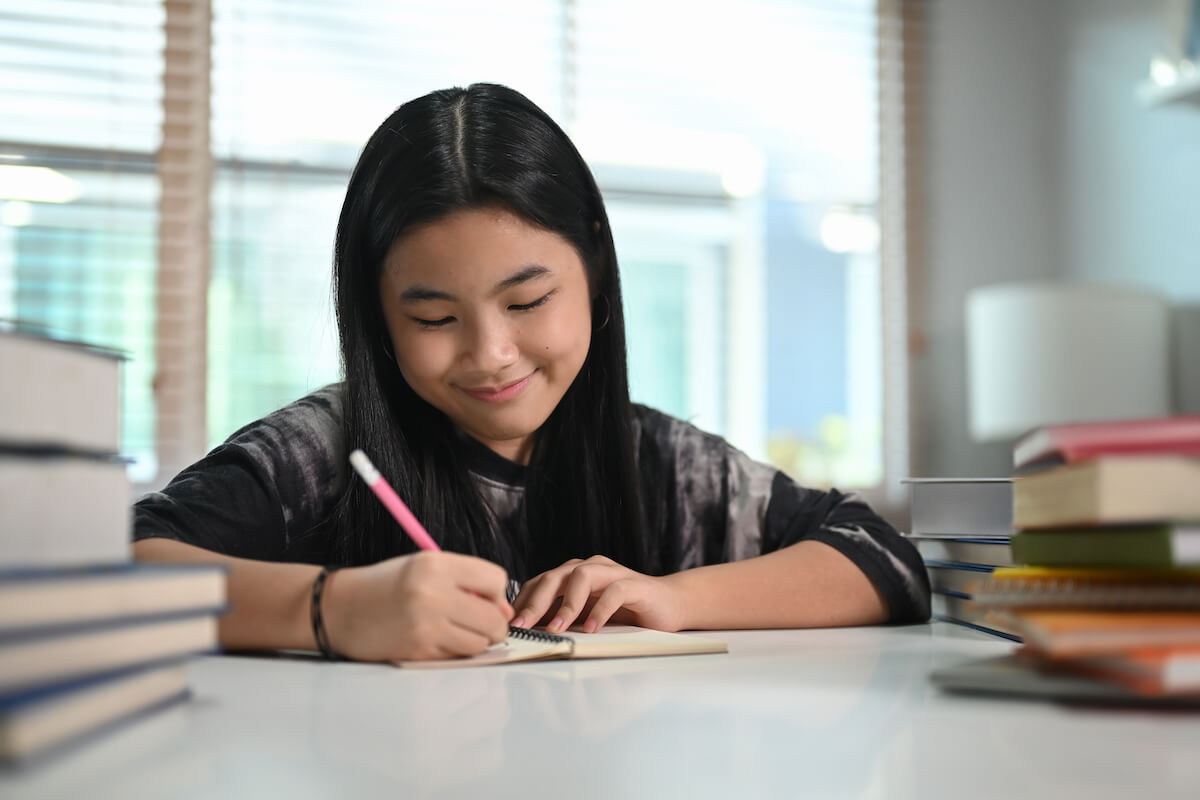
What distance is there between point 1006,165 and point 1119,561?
8.92 feet

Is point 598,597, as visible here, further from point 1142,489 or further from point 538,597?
point 1142,489

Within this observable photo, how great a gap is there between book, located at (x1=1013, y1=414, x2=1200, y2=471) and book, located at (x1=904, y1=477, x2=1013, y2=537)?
0.36 metres

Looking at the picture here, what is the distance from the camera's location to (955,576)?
913mm

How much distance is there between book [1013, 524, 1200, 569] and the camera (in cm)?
46

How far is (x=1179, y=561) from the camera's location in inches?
17.8

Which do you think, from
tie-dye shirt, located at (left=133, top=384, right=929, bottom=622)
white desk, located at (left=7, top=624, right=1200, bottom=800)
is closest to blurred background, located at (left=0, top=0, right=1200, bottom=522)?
tie-dye shirt, located at (left=133, top=384, right=929, bottom=622)

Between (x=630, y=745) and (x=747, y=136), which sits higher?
(x=747, y=136)

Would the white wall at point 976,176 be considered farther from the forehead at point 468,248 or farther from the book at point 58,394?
the book at point 58,394

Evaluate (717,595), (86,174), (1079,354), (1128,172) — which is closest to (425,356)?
(717,595)

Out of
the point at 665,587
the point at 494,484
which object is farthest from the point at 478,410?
the point at 665,587

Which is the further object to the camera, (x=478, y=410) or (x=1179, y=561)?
(x=478, y=410)

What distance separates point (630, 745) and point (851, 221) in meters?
2.64

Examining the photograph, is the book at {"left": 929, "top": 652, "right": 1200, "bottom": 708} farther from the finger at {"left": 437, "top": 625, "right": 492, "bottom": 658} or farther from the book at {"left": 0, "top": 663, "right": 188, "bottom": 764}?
the book at {"left": 0, "top": 663, "right": 188, "bottom": 764}

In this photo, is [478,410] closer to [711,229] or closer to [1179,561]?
[1179,561]
